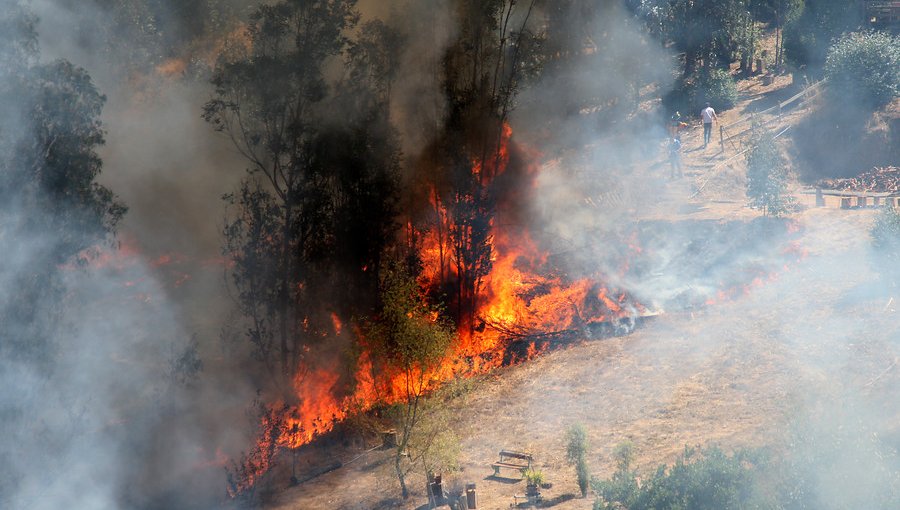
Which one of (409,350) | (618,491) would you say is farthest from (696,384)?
(409,350)

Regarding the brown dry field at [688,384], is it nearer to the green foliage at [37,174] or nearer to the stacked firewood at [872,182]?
the stacked firewood at [872,182]

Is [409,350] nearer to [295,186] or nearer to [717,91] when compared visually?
[295,186]

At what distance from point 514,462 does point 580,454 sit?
2828 mm

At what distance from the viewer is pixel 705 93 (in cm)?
4494

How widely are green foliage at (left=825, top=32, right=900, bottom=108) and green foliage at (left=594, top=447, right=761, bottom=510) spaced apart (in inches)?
1086

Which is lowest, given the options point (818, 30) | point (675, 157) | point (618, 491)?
point (618, 491)

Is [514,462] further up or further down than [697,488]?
further up

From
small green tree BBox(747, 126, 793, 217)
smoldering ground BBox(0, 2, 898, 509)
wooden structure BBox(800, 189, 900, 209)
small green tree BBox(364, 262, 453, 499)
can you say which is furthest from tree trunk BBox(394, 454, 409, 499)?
wooden structure BBox(800, 189, 900, 209)

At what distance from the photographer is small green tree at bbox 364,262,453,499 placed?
75.4ft

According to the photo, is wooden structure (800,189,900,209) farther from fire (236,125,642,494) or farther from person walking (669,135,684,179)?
fire (236,125,642,494)

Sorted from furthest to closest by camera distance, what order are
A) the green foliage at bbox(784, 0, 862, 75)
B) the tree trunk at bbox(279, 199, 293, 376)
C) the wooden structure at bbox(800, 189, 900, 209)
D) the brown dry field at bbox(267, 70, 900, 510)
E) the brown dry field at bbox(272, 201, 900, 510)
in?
1. the green foliage at bbox(784, 0, 862, 75)
2. the wooden structure at bbox(800, 189, 900, 209)
3. the tree trunk at bbox(279, 199, 293, 376)
4. the brown dry field at bbox(272, 201, 900, 510)
5. the brown dry field at bbox(267, 70, 900, 510)

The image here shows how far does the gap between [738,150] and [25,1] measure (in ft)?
97.9

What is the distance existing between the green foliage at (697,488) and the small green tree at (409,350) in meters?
5.94

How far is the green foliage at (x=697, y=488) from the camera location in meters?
17.8
